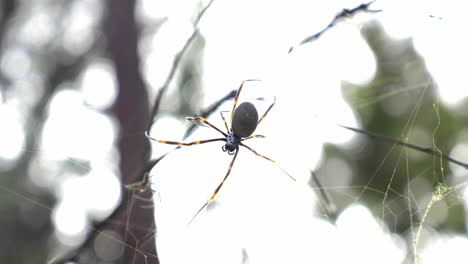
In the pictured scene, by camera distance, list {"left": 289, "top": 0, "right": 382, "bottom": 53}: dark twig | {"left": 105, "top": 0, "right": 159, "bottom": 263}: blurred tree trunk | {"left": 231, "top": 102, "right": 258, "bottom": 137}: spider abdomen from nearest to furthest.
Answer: {"left": 289, "top": 0, "right": 382, "bottom": 53}: dark twig → {"left": 231, "top": 102, "right": 258, "bottom": 137}: spider abdomen → {"left": 105, "top": 0, "right": 159, "bottom": 263}: blurred tree trunk

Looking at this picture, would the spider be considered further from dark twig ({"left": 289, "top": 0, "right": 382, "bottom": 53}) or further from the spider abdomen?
dark twig ({"left": 289, "top": 0, "right": 382, "bottom": 53})

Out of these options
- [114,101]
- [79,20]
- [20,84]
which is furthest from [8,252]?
[114,101]

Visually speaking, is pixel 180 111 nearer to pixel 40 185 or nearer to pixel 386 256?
pixel 386 256

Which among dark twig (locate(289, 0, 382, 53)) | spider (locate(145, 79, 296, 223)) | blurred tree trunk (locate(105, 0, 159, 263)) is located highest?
dark twig (locate(289, 0, 382, 53))

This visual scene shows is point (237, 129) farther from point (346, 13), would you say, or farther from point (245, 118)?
point (346, 13)

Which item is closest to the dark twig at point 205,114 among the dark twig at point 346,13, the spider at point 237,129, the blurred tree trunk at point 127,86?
the spider at point 237,129

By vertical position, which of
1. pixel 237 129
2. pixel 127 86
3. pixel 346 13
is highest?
pixel 346 13

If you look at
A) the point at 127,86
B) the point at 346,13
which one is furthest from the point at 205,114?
the point at 127,86

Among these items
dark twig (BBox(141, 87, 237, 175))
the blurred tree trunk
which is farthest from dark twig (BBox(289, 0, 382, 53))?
the blurred tree trunk
